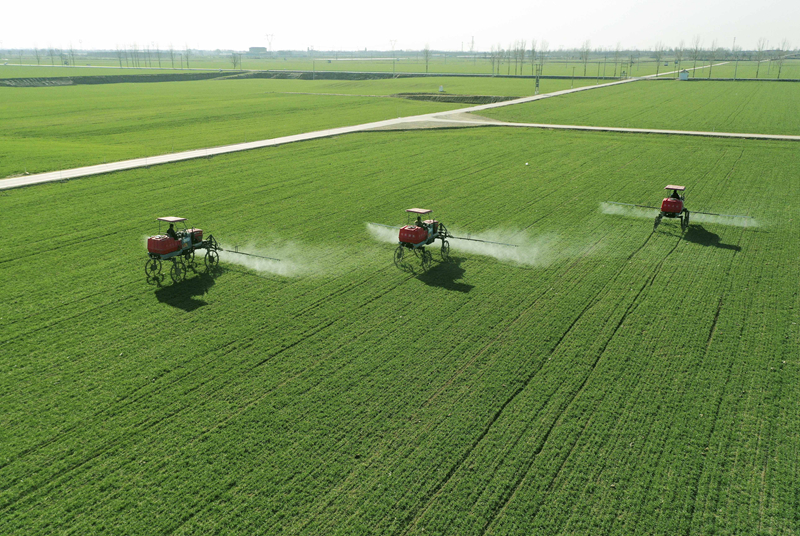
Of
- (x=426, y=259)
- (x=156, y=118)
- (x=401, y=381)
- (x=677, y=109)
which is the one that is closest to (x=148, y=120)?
(x=156, y=118)

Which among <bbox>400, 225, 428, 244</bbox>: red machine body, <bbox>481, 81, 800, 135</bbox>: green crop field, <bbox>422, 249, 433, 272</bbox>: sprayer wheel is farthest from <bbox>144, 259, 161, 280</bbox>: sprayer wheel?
<bbox>481, 81, 800, 135</bbox>: green crop field

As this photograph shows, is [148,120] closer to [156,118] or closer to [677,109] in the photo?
[156,118]

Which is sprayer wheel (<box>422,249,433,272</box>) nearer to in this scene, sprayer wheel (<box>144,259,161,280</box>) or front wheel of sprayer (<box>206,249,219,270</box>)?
front wheel of sprayer (<box>206,249,219,270</box>)

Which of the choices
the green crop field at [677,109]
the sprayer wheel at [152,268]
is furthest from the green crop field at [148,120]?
the sprayer wheel at [152,268]

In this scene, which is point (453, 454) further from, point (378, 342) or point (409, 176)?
point (409, 176)

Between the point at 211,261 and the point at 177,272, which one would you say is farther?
the point at 211,261

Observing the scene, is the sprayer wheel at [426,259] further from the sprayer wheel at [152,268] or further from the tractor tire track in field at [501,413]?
the sprayer wheel at [152,268]

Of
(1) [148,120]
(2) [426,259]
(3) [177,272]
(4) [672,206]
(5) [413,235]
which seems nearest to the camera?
(3) [177,272]
